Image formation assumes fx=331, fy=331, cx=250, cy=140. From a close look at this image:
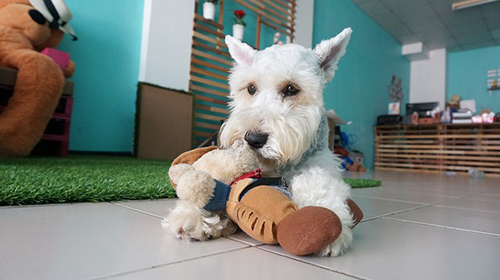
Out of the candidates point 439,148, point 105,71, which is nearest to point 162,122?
point 105,71

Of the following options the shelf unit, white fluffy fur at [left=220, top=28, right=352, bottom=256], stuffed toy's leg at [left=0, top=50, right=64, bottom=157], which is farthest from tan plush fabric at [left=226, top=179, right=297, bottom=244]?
the shelf unit

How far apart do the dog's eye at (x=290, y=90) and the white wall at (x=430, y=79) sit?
8630 millimetres

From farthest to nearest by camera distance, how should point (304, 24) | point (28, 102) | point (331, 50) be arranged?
point (304, 24), point (28, 102), point (331, 50)

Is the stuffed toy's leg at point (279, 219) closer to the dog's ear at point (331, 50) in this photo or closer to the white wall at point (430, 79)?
the dog's ear at point (331, 50)

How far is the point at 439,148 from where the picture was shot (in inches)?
264

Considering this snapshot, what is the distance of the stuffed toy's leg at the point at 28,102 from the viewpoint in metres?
1.99

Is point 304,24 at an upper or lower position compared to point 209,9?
upper

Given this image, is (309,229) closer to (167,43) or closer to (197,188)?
(197,188)

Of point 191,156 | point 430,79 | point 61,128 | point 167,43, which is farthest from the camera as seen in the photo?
point 430,79

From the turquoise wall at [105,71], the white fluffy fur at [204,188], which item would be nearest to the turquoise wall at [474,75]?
the turquoise wall at [105,71]

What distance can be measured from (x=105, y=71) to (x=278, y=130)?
116 inches

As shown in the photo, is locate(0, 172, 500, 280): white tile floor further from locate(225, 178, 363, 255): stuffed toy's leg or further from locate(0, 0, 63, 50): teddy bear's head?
locate(0, 0, 63, 50): teddy bear's head

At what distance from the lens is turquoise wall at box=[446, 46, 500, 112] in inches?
309

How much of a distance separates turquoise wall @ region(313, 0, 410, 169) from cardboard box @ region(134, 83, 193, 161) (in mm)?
2637
